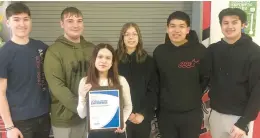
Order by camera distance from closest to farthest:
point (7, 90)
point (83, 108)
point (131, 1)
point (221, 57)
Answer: point (83, 108)
point (7, 90)
point (221, 57)
point (131, 1)

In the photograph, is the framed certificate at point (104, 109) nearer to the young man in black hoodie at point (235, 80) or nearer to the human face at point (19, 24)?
the human face at point (19, 24)

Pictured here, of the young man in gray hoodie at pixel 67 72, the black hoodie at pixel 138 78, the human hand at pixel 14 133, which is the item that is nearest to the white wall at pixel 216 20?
the black hoodie at pixel 138 78

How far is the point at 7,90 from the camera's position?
A: 240 centimetres

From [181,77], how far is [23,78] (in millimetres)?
1475

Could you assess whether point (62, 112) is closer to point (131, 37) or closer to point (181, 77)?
point (131, 37)

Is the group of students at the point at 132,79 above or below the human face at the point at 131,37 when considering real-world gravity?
below

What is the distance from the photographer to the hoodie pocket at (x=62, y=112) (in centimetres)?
248

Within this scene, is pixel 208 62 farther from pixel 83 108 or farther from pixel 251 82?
pixel 83 108

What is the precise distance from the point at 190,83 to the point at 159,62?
374 millimetres

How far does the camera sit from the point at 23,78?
2359 mm

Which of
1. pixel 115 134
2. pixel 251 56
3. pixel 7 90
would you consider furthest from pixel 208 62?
pixel 7 90

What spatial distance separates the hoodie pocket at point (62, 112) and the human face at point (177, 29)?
1.24m

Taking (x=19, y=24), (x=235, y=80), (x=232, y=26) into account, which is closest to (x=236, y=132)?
(x=235, y=80)

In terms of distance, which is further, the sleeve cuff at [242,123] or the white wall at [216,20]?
the white wall at [216,20]
